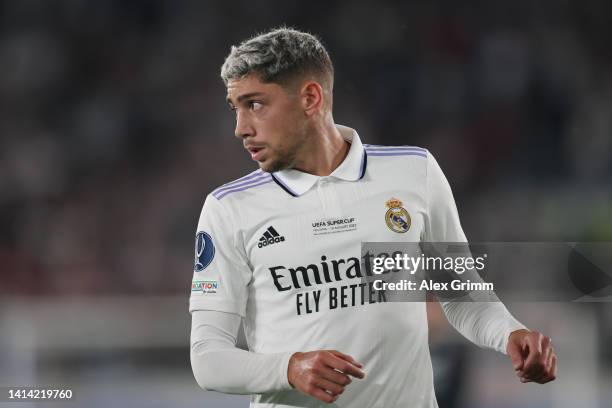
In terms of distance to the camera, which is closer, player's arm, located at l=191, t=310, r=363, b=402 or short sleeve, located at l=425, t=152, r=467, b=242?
player's arm, located at l=191, t=310, r=363, b=402

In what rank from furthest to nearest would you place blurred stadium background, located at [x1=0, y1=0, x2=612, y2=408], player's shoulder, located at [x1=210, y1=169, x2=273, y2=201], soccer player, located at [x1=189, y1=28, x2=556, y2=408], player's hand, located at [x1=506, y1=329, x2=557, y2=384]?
blurred stadium background, located at [x1=0, y1=0, x2=612, y2=408] → player's shoulder, located at [x1=210, y1=169, x2=273, y2=201] → soccer player, located at [x1=189, y1=28, x2=556, y2=408] → player's hand, located at [x1=506, y1=329, x2=557, y2=384]

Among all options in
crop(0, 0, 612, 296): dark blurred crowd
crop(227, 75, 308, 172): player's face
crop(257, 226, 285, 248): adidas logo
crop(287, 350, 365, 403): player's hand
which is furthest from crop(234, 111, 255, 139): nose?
crop(0, 0, 612, 296): dark blurred crowd

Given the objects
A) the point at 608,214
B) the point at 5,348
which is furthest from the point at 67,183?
the point at 608,214

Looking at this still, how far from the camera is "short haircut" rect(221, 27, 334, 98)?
8.00ft

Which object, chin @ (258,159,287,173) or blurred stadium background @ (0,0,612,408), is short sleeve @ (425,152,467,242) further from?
blurred stadium background @ (0,0,612,408)

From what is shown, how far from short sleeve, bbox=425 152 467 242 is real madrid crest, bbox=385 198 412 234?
89mm

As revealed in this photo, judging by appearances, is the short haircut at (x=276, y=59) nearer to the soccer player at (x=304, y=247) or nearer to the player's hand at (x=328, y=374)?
the soccer player at (x=304, y=247)

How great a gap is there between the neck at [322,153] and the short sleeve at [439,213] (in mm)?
270

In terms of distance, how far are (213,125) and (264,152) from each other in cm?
524

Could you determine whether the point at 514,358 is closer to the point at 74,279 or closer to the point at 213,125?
the point at 74,279

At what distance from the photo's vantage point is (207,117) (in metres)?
7.71

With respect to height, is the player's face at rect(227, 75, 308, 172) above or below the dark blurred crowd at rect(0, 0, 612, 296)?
below

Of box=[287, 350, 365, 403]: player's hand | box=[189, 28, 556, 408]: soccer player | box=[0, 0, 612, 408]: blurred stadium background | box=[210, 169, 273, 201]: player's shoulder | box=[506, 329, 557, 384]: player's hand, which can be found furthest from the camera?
box=[0, 0, 612, 408]: blurred stadium background

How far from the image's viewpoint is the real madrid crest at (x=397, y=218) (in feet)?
8.25
